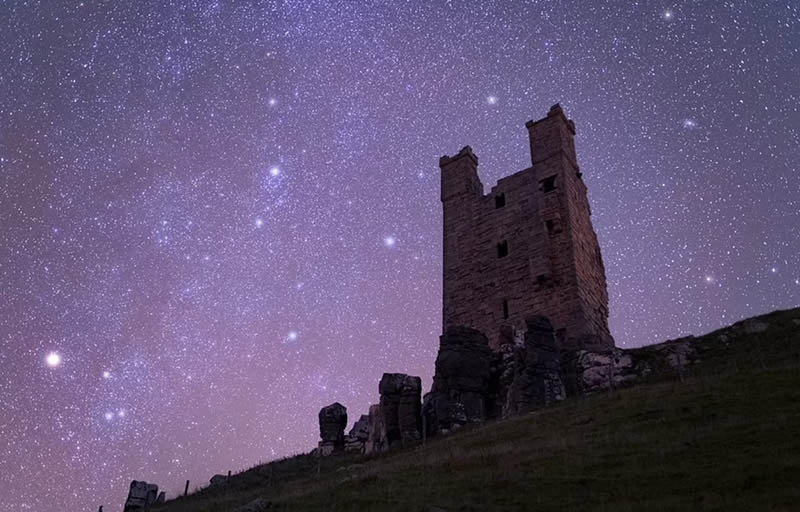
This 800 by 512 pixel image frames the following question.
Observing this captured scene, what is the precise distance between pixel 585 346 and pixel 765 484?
22.1m

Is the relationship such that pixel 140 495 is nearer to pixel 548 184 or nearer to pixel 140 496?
pixel 140 496

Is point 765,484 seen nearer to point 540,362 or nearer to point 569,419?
point 569,419

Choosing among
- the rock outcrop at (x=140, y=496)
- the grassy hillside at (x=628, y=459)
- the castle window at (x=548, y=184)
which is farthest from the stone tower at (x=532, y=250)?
the rock outcrop at (x=140, y=496)

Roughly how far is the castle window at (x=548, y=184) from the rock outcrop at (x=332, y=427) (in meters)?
16.6

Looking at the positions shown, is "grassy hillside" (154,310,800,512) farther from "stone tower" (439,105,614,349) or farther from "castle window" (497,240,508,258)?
"castle window" (497,240,508,258)

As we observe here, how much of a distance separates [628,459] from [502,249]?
26.8m

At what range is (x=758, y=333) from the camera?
29.0 meters

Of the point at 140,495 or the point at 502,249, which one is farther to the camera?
the point at 502,249

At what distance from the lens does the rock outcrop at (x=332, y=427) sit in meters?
37.7

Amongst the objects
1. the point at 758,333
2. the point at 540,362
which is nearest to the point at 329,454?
the point at 540,362

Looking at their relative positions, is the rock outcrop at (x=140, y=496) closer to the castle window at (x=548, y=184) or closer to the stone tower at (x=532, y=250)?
the stone tower at (x=532, y=250)


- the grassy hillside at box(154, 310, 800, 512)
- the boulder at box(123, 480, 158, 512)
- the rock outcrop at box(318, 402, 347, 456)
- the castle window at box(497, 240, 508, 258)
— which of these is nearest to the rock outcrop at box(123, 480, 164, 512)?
the boulder at box(123, 480, 158, 512)

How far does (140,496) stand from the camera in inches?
1355

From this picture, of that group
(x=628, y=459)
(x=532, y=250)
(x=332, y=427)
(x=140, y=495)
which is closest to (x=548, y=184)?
(x=532, y=250)
